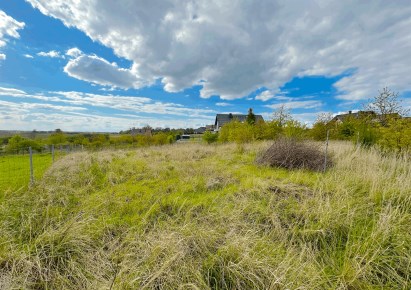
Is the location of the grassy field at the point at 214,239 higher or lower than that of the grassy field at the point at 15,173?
higher

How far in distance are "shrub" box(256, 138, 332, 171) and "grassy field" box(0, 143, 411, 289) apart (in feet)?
6.17

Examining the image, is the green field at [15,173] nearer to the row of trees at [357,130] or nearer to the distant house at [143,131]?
the row of trees at [357,130]

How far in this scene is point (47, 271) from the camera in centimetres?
220

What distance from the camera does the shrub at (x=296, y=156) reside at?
21.4ft

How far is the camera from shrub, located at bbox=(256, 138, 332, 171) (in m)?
6.54

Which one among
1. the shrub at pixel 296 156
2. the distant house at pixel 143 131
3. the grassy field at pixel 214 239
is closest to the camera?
the grassy field at pixel 214 239

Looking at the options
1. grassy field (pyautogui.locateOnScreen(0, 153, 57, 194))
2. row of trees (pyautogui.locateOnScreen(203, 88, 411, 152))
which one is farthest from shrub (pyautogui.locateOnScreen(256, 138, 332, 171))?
grassy field (pyautogui.locateOnScreen(0, 153, 57, 194))

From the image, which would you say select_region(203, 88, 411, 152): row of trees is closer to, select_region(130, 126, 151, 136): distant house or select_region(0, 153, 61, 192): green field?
select_region(0, 153, 61, 192): green field

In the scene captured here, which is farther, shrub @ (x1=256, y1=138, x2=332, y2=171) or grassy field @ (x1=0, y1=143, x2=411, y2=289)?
shrub @ (x1=256, y1=138, x2=332, y2=171)

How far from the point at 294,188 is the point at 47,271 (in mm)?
4483

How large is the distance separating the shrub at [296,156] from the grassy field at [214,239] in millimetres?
1880

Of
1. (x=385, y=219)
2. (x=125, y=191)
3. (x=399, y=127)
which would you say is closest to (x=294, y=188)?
(x=385, y=219)

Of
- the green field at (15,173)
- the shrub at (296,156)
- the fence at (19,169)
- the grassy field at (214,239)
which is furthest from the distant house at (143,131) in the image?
the grassy field at (214,239)

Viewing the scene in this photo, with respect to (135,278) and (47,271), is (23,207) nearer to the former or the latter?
(47,271)
